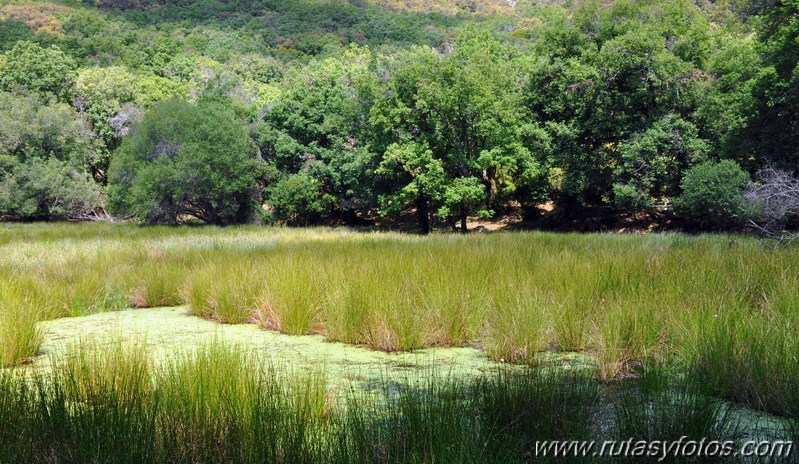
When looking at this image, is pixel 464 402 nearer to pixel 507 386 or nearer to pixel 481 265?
pixel 507 386

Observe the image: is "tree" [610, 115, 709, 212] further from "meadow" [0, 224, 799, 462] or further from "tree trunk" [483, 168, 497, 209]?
"meadow" [0, 224, 799, 462]

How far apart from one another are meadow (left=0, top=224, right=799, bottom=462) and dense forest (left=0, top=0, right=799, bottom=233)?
29.0ft

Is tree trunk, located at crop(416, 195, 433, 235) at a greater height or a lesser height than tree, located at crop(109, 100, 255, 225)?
lesser

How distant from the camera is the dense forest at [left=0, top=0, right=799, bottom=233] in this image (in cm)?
1731

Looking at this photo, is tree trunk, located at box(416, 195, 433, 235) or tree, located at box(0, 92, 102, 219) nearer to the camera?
tree trunk, located at box(416, 195, 433, 235)

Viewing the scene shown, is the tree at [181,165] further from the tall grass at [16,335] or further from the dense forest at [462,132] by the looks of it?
the tall grass at [16,335]

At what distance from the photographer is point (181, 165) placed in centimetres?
2230

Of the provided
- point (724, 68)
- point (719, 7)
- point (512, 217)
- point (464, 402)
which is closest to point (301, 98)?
point (512, 217)

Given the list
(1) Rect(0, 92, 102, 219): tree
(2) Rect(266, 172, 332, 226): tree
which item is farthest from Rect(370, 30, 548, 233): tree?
(1) Rect(0, 92, 102, 219): tree

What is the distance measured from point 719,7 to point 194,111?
123 feet

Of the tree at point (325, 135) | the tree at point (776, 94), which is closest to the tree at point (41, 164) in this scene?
the tree at point (325, 135)

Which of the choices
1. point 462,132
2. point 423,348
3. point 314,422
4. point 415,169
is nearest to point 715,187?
point 462,132

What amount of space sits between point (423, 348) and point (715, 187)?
14.9 meters

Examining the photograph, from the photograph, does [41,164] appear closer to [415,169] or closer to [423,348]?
[415,169]
